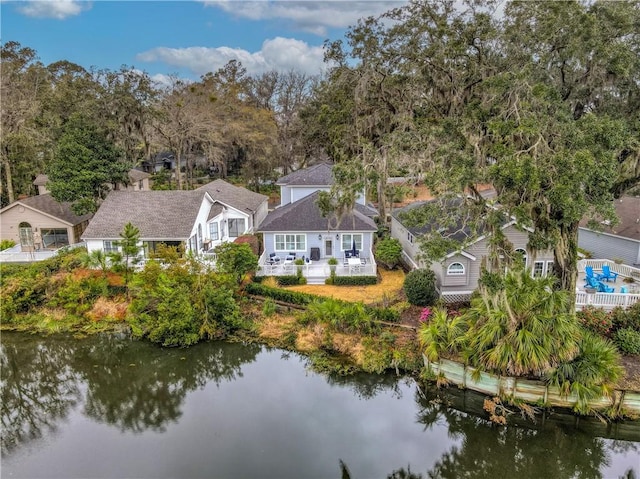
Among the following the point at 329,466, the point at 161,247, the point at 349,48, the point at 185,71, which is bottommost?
the point at 329,466

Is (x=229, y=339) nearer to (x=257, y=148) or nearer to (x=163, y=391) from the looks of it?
(x=163, y=391)

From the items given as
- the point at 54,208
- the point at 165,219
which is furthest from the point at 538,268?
the point at 54,208

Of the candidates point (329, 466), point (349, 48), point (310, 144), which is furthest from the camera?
point (310, 144)

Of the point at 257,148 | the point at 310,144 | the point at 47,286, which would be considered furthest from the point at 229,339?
the point at 310,144

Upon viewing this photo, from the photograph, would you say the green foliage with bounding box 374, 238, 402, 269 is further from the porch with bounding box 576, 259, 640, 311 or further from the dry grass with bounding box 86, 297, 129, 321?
the dry grass with bounding box 86, 297, 129, 321

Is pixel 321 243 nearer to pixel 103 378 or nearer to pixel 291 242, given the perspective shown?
pixel 291 242

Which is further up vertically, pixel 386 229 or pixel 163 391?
pixel 386 229

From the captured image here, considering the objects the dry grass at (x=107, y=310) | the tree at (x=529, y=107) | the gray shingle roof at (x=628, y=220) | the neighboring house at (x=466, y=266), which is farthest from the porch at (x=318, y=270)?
the gray shingle roof at (x=628, y=220)
